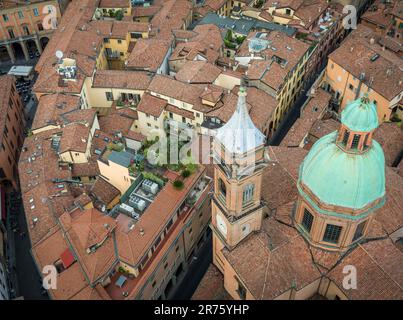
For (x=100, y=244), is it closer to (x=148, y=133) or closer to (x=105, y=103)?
(x=148, y=133)

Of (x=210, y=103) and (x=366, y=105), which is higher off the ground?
(x=366, y=105)

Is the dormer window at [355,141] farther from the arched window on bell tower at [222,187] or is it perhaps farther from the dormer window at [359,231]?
the arched window on bell tower at [222,187]

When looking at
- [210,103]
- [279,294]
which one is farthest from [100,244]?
[210,103]

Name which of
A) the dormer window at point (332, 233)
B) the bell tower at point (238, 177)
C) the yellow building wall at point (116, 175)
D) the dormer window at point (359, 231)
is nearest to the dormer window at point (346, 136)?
the bell tower at point (238, 177)

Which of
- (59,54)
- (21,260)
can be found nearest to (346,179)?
(21,260)

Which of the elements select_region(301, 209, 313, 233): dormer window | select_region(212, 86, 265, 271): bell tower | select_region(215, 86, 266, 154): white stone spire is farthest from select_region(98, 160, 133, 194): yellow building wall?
select_region(301, 209, 313, 233): dormer window

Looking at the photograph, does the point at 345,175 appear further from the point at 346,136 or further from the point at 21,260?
the point at 21,260

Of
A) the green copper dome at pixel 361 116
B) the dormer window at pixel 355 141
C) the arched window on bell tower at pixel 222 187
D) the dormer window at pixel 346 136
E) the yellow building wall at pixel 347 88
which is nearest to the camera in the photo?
the green copper dome at pixel 361 116
